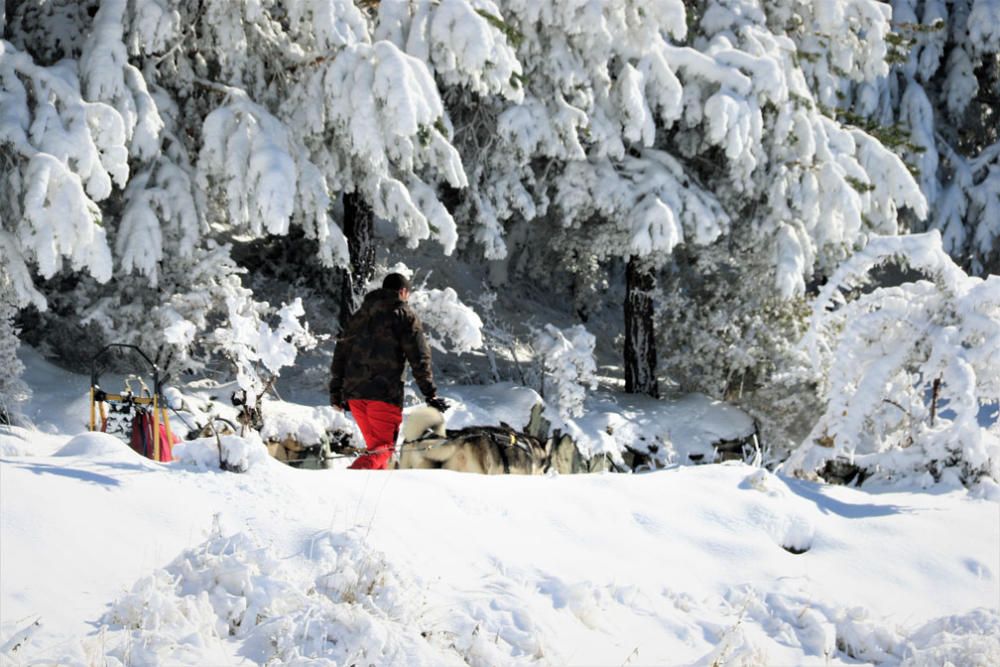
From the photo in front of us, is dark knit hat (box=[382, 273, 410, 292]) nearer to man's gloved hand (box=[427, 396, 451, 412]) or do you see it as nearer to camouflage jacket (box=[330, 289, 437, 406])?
camouflage jacket (box=[330, 289, 437, 406])

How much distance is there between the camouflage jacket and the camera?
6852 mm

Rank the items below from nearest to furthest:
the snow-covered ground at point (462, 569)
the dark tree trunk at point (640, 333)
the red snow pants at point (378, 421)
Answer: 1. the snow-covered ground at point (462, 569)
2. the red snow pants at point (378, 421)
3. the dark tree trunk at point (640, 333)

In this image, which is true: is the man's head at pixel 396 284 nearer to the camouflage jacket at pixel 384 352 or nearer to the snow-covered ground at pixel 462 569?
the camouflage jacket at pixel 384 352

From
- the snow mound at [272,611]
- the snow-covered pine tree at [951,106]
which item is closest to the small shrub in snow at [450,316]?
the snow mound at [272,611]

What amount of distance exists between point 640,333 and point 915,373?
18.7ft

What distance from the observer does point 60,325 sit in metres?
10.1

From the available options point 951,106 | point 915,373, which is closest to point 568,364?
point 915,373

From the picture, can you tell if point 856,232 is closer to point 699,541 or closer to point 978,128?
point 699,541

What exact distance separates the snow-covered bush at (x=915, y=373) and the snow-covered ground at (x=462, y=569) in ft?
3.45

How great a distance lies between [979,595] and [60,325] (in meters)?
8.84

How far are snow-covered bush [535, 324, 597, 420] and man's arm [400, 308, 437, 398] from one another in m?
4.54

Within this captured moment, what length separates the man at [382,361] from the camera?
6859 mm

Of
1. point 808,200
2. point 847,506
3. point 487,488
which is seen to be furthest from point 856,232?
point 487,488

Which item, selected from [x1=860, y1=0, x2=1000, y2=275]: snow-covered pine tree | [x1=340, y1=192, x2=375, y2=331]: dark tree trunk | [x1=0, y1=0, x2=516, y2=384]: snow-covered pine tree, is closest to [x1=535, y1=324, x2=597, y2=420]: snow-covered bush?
[x1=0, y1=0, x2=516, y2=384]: snow-covered pine tree
